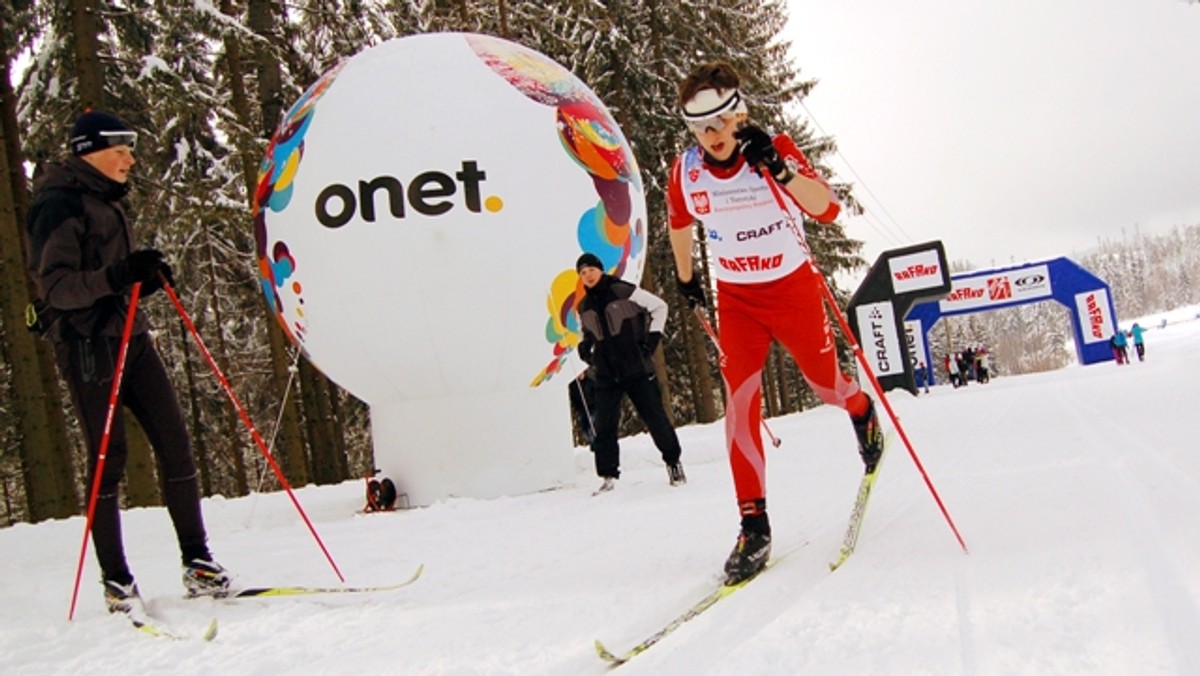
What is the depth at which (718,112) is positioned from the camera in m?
3.28

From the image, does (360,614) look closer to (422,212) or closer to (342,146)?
(422,212)

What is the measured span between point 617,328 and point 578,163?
168 cm

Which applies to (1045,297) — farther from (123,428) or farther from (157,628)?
(157,628)

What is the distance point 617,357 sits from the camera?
6738mm

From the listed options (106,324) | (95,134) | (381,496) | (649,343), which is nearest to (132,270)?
(106,324)

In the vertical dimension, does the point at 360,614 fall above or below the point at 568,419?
below

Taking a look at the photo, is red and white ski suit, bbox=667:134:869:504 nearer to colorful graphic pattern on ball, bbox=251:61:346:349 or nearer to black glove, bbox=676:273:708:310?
black glove, bbox=676:273:708:310

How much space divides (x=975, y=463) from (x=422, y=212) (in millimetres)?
4594

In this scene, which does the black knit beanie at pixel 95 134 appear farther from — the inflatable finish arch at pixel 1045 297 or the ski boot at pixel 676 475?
the inflatable finish arch at pixel 1045 297

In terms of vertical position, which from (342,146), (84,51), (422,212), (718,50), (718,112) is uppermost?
(718,50)

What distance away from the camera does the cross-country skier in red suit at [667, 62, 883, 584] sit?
335 centimetres

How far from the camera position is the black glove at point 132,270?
3490 millimetres

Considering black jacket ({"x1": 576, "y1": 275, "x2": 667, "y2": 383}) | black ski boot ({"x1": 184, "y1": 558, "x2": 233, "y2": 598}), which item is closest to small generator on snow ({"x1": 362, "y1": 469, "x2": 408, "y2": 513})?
black jacket ({"x1": 576, "y1": 275, "x2": 667, "y2": 383})

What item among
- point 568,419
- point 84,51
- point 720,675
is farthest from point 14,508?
point 720,675
